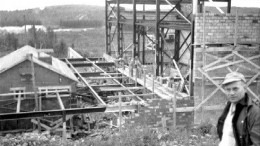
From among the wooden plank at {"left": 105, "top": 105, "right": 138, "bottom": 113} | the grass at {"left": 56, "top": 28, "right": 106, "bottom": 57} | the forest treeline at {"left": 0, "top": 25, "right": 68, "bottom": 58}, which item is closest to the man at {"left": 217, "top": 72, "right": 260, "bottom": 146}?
the wooden plank at {"left": 105, "top": 105, "right": 138, "bottom": 113}

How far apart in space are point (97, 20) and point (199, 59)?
2850 inches

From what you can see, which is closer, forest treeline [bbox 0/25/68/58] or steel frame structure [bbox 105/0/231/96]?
steel frame structure [bbox 105/0/231/96]

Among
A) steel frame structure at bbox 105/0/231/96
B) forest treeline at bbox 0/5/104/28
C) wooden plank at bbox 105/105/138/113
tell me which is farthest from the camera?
forest treeline at bbox 0/5/104/28

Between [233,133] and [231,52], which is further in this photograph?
[231,52]

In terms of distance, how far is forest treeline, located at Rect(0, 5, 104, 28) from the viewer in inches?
2781

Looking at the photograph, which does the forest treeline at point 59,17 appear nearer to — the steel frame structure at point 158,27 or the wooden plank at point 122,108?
the steel frame structure at point 158,27

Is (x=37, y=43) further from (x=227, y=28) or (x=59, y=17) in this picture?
(x=227, y=28)

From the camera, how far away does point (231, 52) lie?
35.7 ft

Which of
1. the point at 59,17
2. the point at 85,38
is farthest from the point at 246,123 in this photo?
the point at 59,17

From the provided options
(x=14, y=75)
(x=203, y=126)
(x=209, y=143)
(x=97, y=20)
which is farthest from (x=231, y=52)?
(x=97, y=20)

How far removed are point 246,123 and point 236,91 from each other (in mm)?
343

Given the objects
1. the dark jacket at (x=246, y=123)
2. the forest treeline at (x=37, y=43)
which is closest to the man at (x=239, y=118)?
the dark jacket at (x=246, y=123)

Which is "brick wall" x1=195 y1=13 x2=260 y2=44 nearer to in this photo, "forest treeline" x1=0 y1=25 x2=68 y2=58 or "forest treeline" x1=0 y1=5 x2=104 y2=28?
"forest treeline" x1=0 y1=25 x2=68 y2=58

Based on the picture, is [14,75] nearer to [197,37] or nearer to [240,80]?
[197,37]
